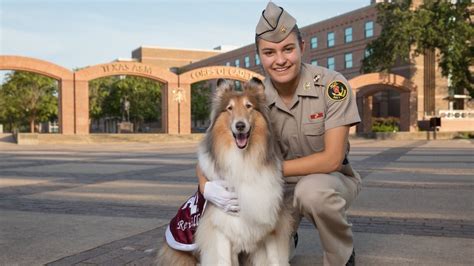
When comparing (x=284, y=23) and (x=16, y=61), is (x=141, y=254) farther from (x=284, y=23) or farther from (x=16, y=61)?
(x=16, y=61)

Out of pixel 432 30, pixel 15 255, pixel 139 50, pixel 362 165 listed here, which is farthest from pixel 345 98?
pixel 139 50

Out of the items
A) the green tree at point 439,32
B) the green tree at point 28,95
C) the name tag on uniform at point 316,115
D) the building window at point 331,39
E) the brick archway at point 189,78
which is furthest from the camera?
the building window at point 331,39

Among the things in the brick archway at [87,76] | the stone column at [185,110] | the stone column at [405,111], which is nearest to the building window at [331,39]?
the stone column at [405,111]

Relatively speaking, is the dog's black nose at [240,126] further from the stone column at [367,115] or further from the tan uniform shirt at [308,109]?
the stone column at [367,115]

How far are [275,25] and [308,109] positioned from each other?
33.2 inches

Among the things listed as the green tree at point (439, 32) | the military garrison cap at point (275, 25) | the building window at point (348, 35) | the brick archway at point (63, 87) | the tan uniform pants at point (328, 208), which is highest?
the building window at point (348, 35)

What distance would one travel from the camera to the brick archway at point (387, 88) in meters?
38.3

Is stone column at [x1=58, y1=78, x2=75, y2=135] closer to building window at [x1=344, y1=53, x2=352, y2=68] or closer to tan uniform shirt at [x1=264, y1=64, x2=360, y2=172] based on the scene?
tan uniform shirt at [x1=264, y1=64, x2=360, y2=172]

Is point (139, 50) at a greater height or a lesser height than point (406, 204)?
greater

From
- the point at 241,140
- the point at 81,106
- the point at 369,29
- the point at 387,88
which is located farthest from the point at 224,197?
the point at 369,29

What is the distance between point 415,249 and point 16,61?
107 feet

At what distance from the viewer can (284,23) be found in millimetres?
3666

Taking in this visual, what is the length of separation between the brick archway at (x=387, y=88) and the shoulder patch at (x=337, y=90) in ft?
115

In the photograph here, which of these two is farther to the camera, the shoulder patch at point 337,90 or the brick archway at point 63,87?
the brick archway at point 63,87
